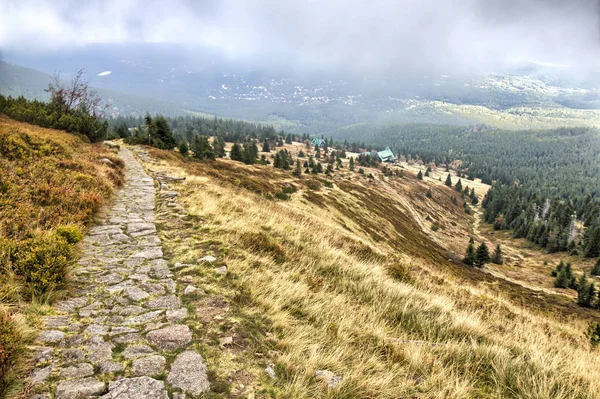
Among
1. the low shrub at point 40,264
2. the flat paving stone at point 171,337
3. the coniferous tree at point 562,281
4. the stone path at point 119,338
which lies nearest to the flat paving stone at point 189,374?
the stone path at point 119,338

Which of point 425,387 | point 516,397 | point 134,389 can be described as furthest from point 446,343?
point 134,389

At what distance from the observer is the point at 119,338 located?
14.0 feet

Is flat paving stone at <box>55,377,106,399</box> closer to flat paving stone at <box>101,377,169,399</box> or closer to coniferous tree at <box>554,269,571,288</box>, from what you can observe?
flat paving stone at <box>101,377,169,399</box>

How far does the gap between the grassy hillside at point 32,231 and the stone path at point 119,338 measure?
301mm

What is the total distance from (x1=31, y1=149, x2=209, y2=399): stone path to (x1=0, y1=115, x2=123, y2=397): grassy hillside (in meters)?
0.30

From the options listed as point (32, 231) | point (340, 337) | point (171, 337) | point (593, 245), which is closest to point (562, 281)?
point (593, 245)

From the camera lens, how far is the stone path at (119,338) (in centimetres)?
334

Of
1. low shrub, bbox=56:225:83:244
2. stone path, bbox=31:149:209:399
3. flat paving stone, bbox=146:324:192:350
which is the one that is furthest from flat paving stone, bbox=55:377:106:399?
low shrub, bbox=56:225:83:244

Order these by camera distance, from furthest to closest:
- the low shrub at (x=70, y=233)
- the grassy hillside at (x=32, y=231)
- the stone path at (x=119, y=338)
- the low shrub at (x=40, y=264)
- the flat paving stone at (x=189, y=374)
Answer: the low shrub at (x=70, y=233)
the low shrub at (x=40, y=264)
the grassy hillside at (x=32, y=231)
the flat paving stone at (x=189, y=374)
the stone path at (x=119, y=338)

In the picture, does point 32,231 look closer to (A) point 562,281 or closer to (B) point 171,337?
(B) point 171,337

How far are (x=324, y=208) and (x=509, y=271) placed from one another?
202 feet

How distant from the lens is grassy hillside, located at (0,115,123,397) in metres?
3.82

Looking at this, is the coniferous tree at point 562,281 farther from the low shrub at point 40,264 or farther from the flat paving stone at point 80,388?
the low shrub at point 40,264

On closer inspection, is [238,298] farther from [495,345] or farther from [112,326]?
[495,345]
